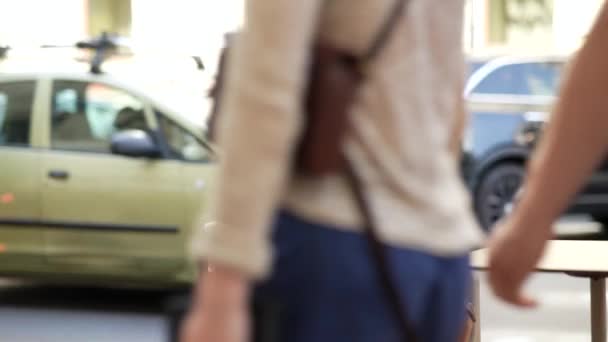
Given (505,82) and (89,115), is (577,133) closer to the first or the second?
(89,115)

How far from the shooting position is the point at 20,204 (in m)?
5.84

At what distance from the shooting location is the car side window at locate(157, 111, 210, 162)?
5812mm

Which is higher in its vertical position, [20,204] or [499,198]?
[20,204]

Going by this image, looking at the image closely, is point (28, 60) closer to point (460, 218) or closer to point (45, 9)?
point (460, 218)

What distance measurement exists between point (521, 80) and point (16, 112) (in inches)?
162

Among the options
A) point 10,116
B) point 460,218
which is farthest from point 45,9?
point 460,218

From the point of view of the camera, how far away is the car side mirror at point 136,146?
19.0 ft

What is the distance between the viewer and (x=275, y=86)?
1.03m

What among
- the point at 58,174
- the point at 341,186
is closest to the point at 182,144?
the point at 58,174

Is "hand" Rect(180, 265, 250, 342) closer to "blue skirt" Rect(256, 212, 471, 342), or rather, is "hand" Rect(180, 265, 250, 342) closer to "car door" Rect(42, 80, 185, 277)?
"blue skirt" Rect(256, 212, 471, 342)

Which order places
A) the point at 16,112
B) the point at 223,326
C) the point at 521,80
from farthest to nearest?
the point at 521,80, the point at 16,112, the point at 223,326

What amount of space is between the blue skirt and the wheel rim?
301 inches

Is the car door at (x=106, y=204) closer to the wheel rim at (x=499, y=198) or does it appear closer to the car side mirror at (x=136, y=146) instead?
the car side mirror at (x=136, y=146)

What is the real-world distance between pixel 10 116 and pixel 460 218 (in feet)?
17.0
